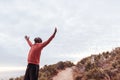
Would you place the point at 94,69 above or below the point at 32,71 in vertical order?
above

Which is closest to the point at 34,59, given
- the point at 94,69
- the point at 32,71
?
the point at 32,71

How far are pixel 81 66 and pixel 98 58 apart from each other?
2.14 metres

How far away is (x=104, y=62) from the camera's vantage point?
31250 millimetres

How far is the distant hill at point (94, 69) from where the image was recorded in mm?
26016

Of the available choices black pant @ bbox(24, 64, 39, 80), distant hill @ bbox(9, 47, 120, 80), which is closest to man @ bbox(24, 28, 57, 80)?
black pant @ bbox(24, 64, 39, 80)

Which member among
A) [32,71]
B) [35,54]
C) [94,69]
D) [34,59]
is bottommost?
[32,71]

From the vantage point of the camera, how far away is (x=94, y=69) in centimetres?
2684

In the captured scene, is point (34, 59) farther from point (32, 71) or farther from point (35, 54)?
point (32, 71)

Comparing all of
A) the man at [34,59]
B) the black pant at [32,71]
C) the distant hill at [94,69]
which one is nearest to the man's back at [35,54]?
the man at [34,59]

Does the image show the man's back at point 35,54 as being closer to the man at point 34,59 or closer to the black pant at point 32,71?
the man at point 34,59

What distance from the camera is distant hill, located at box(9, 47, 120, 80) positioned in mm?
26016

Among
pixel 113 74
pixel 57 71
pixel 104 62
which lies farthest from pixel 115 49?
pixel 113 74

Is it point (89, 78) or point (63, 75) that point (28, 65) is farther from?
point (63, 75)

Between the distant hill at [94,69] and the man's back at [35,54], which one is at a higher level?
the distant hill at [94,69]
